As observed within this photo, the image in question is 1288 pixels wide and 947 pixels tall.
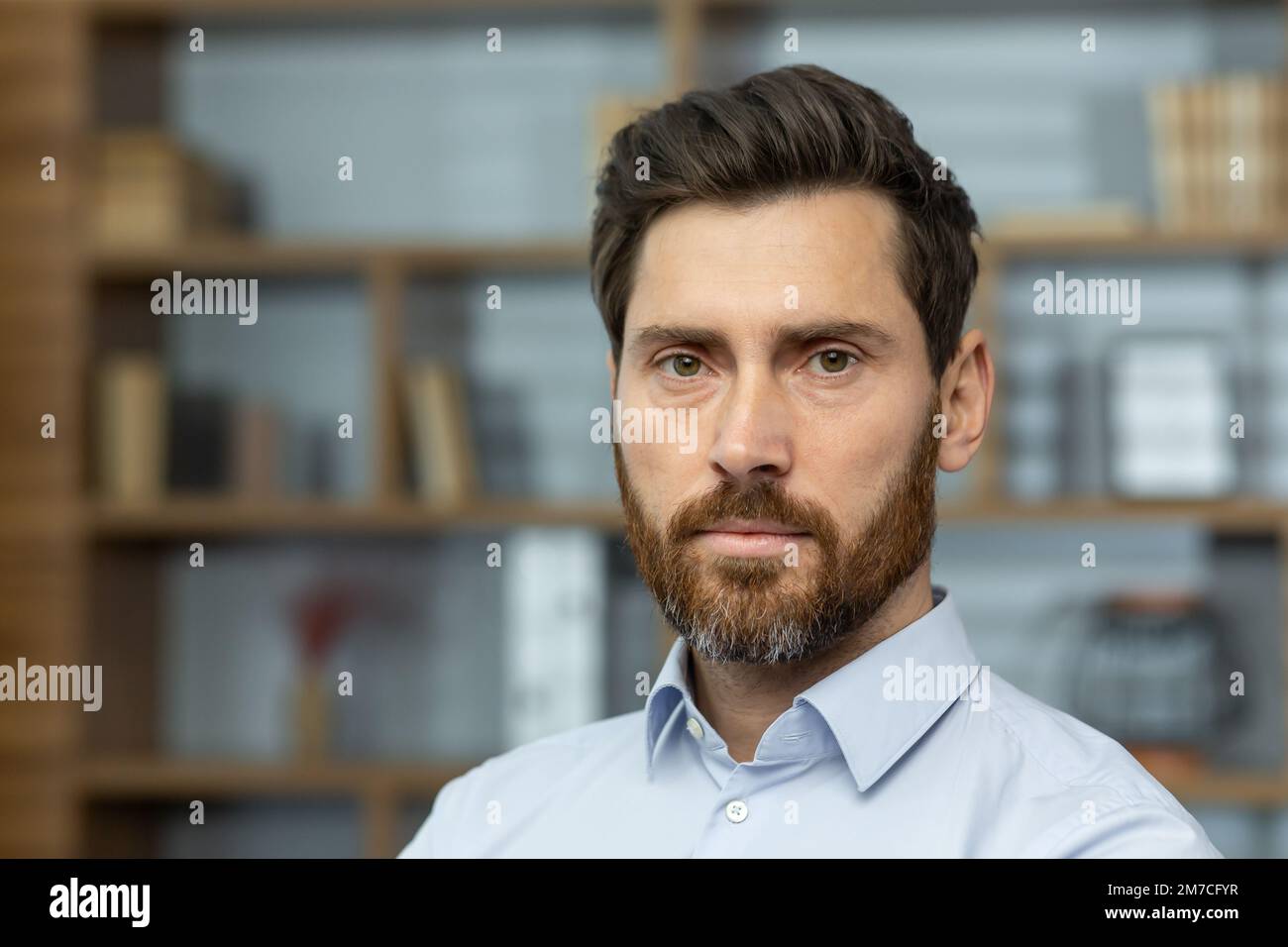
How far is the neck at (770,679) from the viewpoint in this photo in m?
1.09

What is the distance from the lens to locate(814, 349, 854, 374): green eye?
109 cm

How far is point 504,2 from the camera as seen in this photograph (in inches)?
102

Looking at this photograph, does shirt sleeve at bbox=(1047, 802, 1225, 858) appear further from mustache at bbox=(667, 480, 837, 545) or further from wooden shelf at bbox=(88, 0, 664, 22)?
wooden shelf at bbox=(88, 0, 664, 22)

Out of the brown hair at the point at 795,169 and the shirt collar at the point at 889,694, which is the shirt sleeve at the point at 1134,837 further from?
the brown hair at the point at 795,169

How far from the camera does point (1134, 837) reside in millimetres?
931

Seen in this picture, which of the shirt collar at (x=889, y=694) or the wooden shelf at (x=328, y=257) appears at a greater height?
the wooden shelf at (x=328, y=257)

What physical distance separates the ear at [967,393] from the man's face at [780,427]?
2.8 inches

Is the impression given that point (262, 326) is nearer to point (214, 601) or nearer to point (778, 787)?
point (214, 601)

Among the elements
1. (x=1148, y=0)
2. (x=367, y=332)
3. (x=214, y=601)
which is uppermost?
(x=1148, y=0)

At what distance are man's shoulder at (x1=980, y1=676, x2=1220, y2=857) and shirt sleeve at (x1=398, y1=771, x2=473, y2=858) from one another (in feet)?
1.60

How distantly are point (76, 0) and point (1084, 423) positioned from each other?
203 centimetres

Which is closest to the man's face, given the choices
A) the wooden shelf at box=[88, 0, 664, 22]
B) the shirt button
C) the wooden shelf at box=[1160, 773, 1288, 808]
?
the shirt button

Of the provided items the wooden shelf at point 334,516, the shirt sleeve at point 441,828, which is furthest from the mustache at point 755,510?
the wooden shelf at point 334,516
